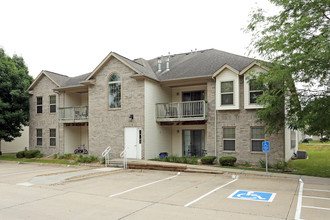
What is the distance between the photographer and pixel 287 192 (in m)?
9.45

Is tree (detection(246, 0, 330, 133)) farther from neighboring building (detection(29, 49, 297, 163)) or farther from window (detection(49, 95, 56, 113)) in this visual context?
window (detection(49, 95, 56, 113))

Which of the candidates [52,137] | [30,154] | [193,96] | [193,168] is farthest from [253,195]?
[52,137]

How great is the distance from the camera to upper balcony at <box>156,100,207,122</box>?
1719cm

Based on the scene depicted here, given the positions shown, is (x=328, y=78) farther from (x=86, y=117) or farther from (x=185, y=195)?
(x=86, y=117)

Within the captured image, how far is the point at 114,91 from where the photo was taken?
1939 centimetres

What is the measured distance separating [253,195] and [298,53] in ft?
20.0

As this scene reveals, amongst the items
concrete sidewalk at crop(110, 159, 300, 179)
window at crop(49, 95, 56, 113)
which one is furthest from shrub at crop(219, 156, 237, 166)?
window at crop(49, 95, 56, 113)

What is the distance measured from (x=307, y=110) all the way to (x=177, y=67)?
1136 centimetres

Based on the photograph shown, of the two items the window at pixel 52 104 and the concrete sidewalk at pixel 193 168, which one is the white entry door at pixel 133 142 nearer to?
the concrete sidewalk at pixel 193 168

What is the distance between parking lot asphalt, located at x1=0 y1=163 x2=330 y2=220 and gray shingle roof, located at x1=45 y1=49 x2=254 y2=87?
7.77 m

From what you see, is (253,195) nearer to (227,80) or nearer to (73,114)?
(227,80)

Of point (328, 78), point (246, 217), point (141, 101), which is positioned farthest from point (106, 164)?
point (328, 78)

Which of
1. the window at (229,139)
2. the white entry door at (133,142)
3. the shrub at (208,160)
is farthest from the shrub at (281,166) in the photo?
the white entry door at (133,142)

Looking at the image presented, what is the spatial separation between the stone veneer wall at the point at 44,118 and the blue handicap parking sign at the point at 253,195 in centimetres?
1797
